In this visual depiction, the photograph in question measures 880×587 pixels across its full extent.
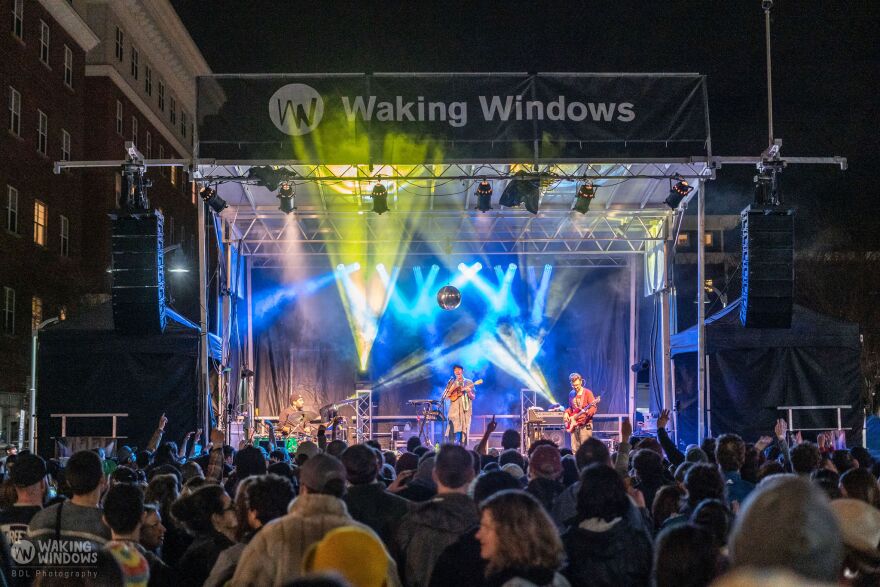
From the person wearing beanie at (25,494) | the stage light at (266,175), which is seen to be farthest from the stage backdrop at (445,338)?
the person wearing beanie at (25,494)

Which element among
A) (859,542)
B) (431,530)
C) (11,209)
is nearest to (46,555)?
(431,530)

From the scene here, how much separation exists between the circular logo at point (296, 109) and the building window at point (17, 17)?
15951mm

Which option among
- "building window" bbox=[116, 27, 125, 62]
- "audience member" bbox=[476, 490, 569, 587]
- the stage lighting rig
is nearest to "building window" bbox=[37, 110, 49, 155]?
"building window" bbox=[116, 27, 125, 62]

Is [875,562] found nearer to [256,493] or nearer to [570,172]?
[256,493]

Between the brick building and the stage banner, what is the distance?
9113mm

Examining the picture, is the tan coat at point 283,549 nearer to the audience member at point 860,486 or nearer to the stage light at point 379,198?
the audience member at point 860,486

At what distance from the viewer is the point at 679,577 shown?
305cm

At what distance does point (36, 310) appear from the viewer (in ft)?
96.5

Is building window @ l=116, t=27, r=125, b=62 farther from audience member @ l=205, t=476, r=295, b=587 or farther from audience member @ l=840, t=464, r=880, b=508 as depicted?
audience member @ l=840, t=464, r=880, b=508

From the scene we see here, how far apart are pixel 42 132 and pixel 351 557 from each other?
3002cm

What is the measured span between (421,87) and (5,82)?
16810 millimetres

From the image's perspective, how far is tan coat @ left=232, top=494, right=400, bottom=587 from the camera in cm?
372

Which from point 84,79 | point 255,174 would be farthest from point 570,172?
point 84,79

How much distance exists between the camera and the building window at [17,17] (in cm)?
2750
